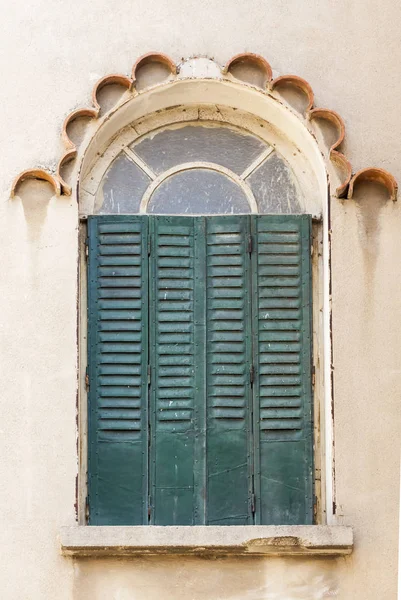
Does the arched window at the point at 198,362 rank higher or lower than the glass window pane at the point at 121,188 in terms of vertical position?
lower

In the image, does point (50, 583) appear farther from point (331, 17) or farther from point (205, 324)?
point (331, 17)

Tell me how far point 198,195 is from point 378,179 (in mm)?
1144

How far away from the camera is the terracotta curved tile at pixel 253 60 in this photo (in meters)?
9.80

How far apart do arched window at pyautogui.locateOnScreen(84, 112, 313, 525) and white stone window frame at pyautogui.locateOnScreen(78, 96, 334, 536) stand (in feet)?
0.18

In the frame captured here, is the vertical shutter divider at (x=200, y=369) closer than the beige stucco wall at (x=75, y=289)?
No

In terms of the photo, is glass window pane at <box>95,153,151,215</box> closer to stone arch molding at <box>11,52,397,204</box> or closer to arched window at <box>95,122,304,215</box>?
arched window at <box>95,122,304,215</box>

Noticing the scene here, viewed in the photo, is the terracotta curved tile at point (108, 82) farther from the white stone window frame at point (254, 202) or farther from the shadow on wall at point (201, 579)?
the shadow on wall at point (201, 579)

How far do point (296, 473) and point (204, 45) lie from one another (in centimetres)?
277

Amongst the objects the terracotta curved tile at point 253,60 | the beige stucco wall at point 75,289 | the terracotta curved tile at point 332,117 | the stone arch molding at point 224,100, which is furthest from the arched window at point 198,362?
the terracotta curved tile at point 253,60

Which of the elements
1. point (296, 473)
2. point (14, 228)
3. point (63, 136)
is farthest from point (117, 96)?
point (296, 473)

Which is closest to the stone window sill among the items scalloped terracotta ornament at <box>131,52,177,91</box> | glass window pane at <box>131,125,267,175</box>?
glass window pane at <box>131,125,267,175</box>

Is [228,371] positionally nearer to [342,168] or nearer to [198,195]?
[198,195]

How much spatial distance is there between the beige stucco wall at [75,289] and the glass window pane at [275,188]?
0.39 meters

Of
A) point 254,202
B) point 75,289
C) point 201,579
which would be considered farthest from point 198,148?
point 201,579
